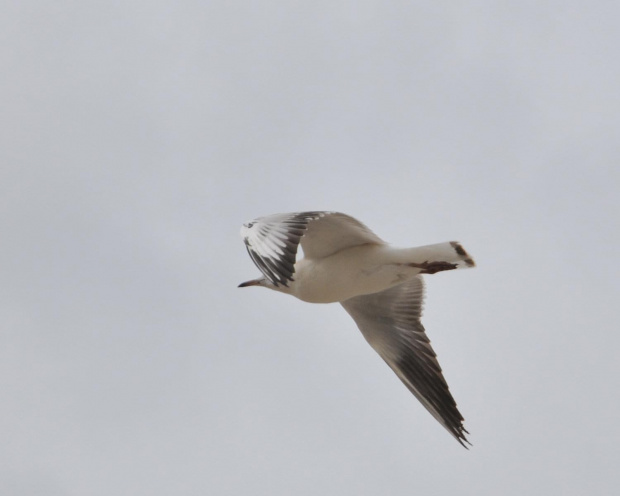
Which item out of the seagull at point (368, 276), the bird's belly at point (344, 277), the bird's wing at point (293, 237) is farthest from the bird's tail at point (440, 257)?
the bird's wing at point (293, 237)

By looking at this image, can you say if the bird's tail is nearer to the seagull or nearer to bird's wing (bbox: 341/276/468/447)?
the seagull

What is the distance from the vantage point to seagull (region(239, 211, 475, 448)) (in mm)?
10547

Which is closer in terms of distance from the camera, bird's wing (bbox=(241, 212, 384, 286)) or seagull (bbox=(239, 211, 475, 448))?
bird's wing (bbox=(241, 212, 384, 286))

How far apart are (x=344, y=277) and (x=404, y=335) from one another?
1736mm

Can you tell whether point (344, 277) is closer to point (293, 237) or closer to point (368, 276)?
point (368, 276)

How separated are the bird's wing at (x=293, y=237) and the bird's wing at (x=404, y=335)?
1417mm

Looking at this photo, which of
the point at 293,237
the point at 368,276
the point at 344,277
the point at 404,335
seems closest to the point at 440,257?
the point at 368,276

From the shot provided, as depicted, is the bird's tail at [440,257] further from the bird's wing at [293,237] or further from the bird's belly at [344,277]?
the bird's wing at [293,237]

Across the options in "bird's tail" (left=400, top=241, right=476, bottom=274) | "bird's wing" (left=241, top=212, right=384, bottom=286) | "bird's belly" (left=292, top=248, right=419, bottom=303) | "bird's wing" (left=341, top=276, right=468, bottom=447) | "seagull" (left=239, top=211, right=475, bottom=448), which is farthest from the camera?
"bird's wing" (left=341, top=276, right=468, bottom=447)

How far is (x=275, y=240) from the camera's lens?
10477 millimetres

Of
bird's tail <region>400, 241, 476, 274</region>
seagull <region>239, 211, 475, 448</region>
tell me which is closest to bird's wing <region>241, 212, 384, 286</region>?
seagull <region>239, 211, 475, 448</region>

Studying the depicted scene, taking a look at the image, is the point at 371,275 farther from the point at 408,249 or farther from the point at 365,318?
the point at 365,318

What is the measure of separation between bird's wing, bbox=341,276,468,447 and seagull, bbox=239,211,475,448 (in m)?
0.01

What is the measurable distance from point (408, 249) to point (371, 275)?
0.44 meters
